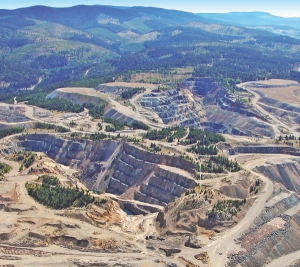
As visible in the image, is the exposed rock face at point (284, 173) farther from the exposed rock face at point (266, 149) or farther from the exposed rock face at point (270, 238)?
the exposed rock face at point (270, 238)

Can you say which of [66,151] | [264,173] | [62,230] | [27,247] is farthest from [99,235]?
[66,151]

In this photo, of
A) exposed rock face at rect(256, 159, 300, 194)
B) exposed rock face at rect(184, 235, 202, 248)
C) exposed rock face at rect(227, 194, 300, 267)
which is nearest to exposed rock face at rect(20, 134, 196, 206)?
exposed rock face at rect(256, 159, 300, 194)

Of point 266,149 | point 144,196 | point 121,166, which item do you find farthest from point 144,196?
point 266,149

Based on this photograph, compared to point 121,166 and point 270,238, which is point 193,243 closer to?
point 270,238

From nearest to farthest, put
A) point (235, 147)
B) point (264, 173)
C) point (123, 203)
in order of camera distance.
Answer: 1. point (123, 203)
2. point (264, 173)
3. point (235, 147)

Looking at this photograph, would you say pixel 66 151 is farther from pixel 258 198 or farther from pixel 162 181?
pixel 258 198

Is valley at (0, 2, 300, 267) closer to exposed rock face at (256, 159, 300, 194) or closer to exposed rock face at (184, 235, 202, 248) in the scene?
exposed rock face at (184, 235, 202, 248)

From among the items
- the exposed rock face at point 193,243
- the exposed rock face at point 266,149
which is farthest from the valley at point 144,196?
the exposed rock face at point 266,149

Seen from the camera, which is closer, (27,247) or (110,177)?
(27,247)
